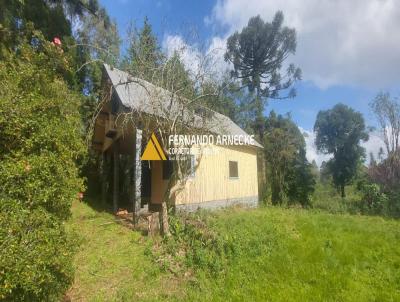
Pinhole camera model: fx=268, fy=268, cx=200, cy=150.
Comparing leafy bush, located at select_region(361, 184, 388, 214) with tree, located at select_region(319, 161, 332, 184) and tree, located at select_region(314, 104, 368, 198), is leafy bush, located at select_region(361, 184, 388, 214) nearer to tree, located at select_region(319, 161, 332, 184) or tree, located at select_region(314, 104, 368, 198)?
tree, located at select_region(314, 104, 368, 198)

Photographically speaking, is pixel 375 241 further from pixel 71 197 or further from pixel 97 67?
pixel 97 67

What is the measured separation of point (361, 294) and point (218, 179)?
7.34 m

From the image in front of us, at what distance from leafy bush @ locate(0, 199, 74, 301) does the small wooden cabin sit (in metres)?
4.49

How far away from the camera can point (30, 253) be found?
9.38 ft

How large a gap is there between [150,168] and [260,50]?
53.3ft

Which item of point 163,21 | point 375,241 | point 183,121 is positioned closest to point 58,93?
point 183,121

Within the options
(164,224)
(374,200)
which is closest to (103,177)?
(164,224)

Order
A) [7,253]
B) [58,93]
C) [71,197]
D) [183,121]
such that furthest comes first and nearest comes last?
[183,121], [58,93], [71,197], [7,253]

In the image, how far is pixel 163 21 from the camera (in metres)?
7.75

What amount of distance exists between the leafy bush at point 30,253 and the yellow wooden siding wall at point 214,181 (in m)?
6.03

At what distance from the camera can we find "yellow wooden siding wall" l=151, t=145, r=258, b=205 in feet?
33.2

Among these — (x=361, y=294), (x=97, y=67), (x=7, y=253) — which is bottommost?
(x=361, y=294)

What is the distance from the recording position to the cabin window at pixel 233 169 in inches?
491

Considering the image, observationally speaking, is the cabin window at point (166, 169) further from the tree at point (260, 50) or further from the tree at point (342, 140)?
the tree at point (342, 140)
